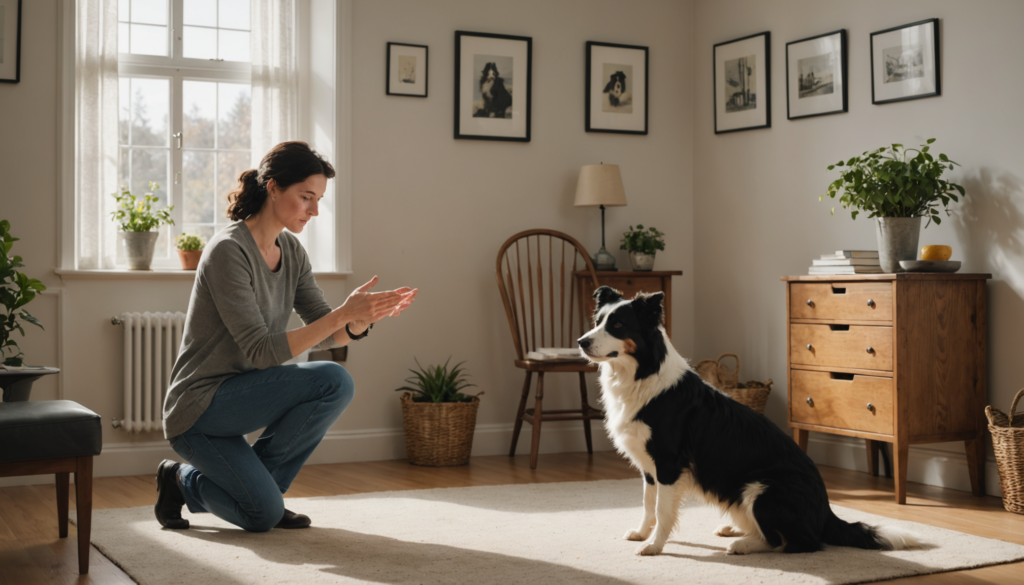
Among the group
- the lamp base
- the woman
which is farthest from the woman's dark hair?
the lamp base

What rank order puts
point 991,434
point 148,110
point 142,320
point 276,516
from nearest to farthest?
point 276,516, point 991,434, point 142,320, point 148,110

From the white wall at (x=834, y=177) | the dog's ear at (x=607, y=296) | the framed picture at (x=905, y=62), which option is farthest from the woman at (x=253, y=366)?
the framed picture at (x=905, y=62)

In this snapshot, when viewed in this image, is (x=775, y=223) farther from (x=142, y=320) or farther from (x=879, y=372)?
(x=142, y=320)

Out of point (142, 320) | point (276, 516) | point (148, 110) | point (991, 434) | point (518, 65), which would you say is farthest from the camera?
point (518, 65)

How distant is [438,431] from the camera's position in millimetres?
3910

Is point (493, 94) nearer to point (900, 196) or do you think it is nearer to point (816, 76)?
point (816, 76)

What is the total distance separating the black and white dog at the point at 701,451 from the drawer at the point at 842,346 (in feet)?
3.14

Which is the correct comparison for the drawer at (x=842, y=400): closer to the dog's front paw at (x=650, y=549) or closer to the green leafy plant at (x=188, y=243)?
the dog's front paw at (x=650, y=549)

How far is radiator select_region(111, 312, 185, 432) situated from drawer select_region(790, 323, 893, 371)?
8.19ft

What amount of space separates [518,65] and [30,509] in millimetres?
2804

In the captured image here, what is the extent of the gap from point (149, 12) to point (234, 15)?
1.20 feet

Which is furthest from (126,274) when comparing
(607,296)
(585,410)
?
(607,296)

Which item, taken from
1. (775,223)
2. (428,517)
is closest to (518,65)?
(775,223)

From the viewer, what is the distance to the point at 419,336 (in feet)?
13.9
